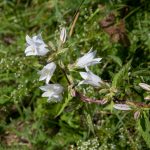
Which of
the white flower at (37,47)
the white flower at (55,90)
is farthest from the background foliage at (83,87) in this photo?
the white flower at (37,47)

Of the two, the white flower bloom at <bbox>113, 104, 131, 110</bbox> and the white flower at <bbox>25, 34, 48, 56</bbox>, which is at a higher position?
the white flower at <bbox>25, 34, 48, 56</bbox>

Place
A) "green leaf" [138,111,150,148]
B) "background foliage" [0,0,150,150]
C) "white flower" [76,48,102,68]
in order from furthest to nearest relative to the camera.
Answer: "background foliage" [0,0,150,150]
"white flower" [76,48,102,68]
"green leaf" [138,111,150,148]

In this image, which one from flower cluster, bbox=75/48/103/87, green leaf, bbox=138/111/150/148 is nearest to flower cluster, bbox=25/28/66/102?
flower cluster, bbox=75/48/103/87

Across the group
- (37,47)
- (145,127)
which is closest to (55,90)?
(37,47)

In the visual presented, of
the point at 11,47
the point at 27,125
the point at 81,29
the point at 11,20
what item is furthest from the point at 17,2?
the point at 27,125

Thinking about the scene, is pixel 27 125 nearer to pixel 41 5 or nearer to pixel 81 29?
pixel 81 29

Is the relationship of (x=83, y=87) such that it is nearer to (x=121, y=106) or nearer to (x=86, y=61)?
(x=86, y=61)

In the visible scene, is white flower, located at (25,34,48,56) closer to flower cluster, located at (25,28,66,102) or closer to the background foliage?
flower cluster, located at (25,28,66,102)

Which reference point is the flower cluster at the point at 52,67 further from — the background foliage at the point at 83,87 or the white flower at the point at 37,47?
the background foliage at the point at 83,87

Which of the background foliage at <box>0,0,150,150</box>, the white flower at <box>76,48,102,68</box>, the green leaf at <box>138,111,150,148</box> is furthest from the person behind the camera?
the background foliage at <box>0,0,150,150</box>
